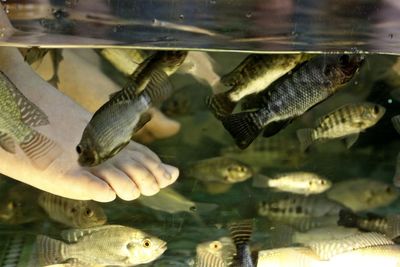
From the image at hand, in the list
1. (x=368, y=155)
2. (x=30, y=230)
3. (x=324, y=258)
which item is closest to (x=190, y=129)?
(x=368, y=155)

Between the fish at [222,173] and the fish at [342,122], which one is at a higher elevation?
the fish at [342,122]

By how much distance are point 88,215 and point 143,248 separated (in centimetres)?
57

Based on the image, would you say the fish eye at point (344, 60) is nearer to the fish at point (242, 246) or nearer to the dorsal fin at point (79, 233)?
the fish at point (242, 246)

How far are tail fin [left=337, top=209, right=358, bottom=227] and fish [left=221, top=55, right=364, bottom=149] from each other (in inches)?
35.9

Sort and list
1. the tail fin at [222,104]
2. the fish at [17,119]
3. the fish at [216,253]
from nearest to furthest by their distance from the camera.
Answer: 1. the fish at [17,119]
2. the fish at [216,253]
3. the tail fin at [222,104]

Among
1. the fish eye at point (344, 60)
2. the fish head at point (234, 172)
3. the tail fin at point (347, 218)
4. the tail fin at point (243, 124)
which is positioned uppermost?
the fish eye at point (344, 60)

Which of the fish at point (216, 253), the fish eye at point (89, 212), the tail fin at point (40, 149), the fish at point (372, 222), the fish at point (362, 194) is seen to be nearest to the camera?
A: the tail fin at point (40, 149)

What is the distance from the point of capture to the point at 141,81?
232cm

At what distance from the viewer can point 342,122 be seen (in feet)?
11.3

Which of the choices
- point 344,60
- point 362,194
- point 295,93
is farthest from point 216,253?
point 362,194

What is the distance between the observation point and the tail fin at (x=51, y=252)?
2.54 metres

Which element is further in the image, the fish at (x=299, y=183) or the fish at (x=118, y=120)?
the fish at (x=299, y=183)

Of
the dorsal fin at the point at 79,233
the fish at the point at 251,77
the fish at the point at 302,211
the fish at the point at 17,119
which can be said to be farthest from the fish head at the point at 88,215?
the fish at the point at 302,211

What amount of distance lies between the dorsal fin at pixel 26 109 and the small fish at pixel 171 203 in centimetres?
128
